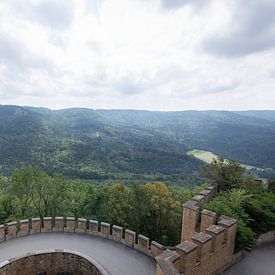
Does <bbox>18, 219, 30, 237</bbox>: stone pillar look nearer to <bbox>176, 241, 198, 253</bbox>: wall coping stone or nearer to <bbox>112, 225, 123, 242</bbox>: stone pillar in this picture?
<bbox>112, 225, 123, 242</bbox>: stone pillar

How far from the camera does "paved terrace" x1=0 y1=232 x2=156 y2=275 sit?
39.3 ft

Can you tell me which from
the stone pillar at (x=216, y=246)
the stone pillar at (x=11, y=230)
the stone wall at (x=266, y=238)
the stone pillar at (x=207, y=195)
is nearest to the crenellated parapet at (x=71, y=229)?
the stone pillar at (x=11, y=230)

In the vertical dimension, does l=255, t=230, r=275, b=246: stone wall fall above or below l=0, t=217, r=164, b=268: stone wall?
above

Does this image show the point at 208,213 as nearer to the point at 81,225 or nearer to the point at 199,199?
the point at 199,199

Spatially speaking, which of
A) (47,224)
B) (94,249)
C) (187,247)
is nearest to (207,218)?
(187,247)

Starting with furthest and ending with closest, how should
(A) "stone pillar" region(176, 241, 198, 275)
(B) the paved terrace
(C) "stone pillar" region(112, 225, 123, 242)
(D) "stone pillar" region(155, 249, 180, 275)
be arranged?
(C) "stone pillar" region(112, 225, 123, 242) < (B) the paved terrace < (A) "stone pillar" region(176, 241, 198, 275) < (D) "stone pillar" region(155, 249, 180, 275)

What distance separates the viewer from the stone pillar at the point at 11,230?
14344mm

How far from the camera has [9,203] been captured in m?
26.3

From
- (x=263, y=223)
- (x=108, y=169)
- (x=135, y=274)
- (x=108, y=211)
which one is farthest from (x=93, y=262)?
(x=108, y=169)

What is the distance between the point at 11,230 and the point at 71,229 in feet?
10.1

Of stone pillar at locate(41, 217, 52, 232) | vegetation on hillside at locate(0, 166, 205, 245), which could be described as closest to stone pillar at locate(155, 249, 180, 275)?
stone pillar at locate(41, 217, 52, 232)

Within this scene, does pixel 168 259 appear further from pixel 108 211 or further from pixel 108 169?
pixel 108 169

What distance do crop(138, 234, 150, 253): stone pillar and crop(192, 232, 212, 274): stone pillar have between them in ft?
18.4

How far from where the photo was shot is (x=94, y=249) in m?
13.6
